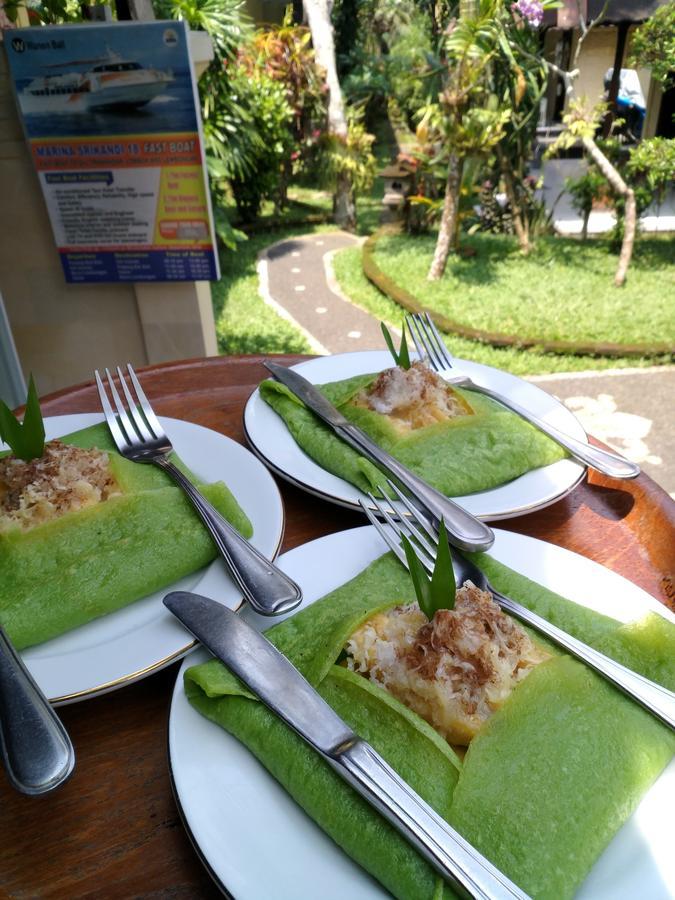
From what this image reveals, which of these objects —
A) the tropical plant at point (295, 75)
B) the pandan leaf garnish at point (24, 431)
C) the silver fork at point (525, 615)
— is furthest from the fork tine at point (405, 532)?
the tropical plant at point (295, 75)

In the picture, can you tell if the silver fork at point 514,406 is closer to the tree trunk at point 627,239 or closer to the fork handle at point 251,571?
the fork handle at point 251,571

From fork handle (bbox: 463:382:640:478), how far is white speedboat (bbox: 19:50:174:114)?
1.67 metres

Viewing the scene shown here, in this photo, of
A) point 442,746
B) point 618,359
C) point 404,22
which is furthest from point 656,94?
point 442,746

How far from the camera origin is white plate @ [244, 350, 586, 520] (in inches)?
42.6

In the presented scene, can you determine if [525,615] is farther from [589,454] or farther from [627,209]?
[627,209]

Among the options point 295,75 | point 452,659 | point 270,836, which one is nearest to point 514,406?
point 452,659

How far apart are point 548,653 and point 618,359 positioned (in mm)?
4487

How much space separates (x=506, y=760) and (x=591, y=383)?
13.9 ft

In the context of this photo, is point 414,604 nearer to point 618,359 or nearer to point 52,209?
point 52,209

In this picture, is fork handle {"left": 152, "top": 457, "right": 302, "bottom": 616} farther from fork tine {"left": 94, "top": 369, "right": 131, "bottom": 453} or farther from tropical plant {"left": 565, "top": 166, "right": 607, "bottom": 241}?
tropical plant {"left": 565, "top": 166, "right": 607, "bottom": 241}

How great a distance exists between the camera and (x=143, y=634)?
82 cm

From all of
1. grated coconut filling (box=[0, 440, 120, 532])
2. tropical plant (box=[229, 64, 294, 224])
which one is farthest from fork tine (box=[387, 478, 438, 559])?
tropical plant (box=[229, 64, 294, 224])

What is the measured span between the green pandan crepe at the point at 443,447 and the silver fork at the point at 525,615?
0.32ft

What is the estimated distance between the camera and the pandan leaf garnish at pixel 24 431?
1.02m
